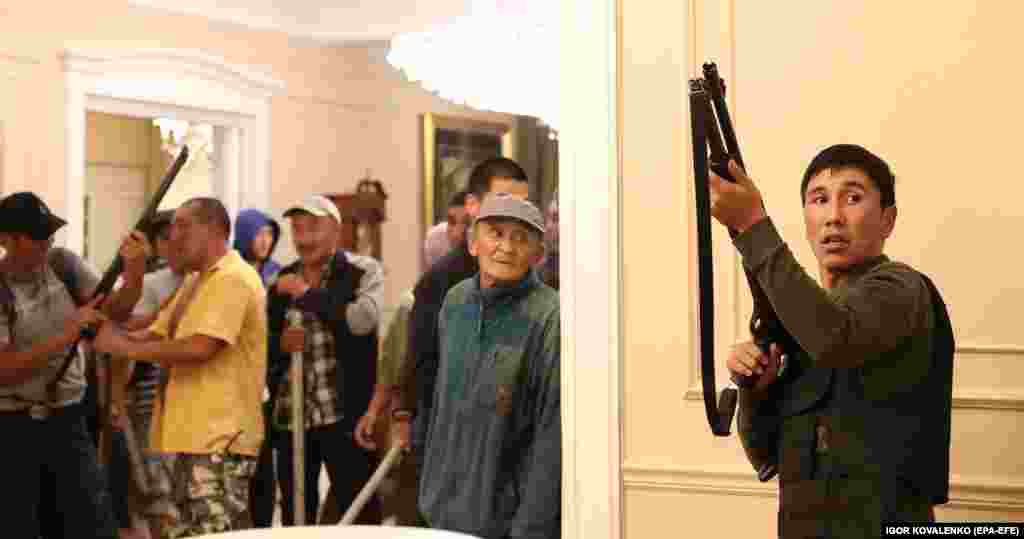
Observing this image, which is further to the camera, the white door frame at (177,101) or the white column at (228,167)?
the white column at (228,167)

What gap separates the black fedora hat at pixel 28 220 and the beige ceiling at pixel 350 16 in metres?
2.57

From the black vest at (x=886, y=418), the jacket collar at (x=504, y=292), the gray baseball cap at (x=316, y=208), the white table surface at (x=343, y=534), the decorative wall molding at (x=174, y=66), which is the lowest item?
the white table surface at (x=343, y=534)

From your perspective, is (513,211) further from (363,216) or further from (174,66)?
(363,216)

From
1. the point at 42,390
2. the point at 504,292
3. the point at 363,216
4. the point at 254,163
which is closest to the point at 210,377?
the point at 42,390

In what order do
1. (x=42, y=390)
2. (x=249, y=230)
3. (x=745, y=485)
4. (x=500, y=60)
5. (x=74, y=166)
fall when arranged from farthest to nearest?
(x=74, y=166) → (x=249, y=230) → (x=500, y=60) → (x=42, y=390) → (x=745, y=485)

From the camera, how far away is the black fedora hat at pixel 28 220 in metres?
4.27

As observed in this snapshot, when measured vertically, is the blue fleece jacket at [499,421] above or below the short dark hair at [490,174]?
below

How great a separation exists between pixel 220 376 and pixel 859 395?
246cm

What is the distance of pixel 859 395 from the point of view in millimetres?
1954

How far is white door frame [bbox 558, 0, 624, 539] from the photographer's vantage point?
2.96m

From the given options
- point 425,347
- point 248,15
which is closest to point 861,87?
point 425,347

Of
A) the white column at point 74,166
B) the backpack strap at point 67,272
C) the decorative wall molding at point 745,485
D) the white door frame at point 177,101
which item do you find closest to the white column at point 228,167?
the white door frame at point 177,101

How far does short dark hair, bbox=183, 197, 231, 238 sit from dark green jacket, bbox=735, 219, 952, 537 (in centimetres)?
255

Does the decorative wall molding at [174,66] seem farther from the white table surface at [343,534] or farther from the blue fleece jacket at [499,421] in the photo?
the white table surface at [343,534]
